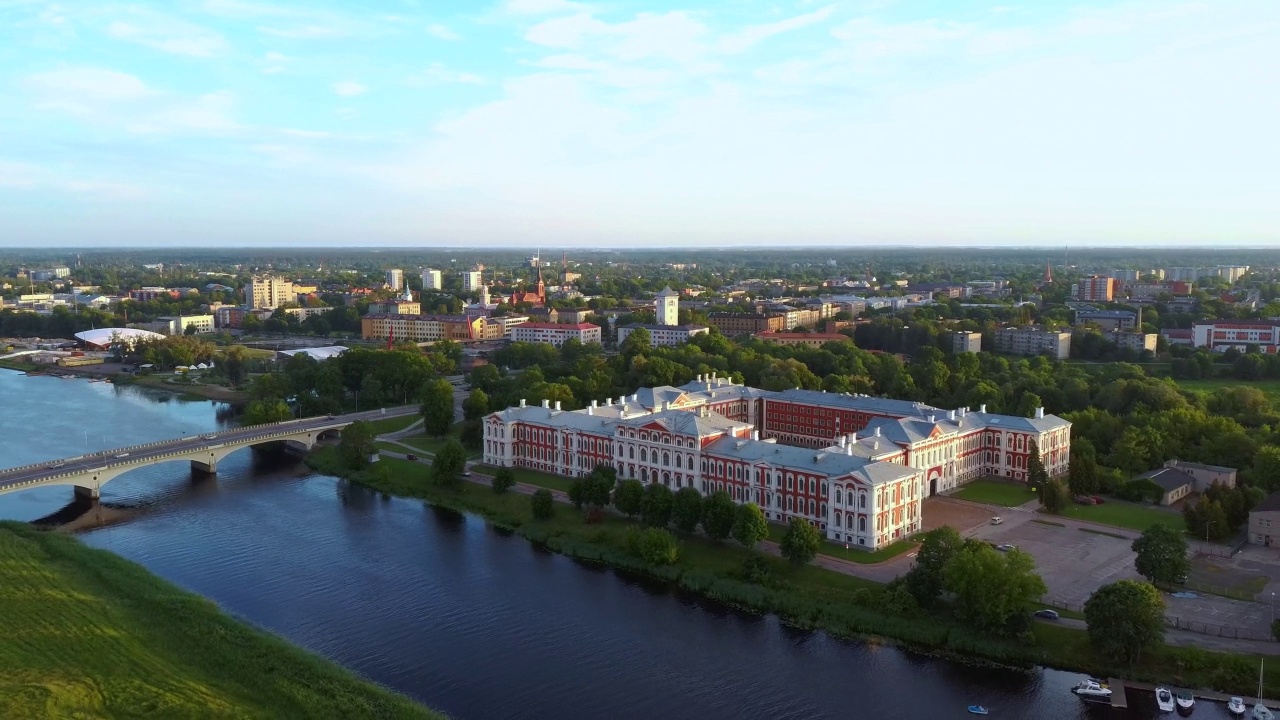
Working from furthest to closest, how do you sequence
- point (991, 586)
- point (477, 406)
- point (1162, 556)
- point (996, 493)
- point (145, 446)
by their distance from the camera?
point (477, 406)
point (145, 446)
point (996, 493)
point (1162, 556)
point (991, 586)

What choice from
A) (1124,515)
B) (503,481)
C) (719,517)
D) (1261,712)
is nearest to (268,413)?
(503,481)

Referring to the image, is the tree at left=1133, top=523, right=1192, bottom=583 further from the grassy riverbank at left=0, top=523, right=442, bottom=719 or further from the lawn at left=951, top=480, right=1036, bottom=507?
the grassy riverbank at left=0, top=523, right=442, bottom=719

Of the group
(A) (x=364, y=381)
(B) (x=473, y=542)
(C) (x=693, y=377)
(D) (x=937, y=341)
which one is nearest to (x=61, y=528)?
(B) (x=473, y=542)

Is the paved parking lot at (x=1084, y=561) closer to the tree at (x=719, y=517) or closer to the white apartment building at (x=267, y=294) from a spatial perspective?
the tree at (x=719, y=517)

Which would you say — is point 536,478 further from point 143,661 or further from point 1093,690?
point 1093,690

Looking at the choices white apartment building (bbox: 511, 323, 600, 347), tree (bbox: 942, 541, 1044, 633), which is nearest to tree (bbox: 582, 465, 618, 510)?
tree (bbox: 942, 541, 1044, 633)

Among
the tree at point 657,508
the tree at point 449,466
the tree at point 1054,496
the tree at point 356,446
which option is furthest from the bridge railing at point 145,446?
the tree at point 1054,496

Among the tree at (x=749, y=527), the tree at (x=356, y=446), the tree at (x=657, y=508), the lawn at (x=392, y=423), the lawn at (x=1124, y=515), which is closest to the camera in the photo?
the tree at (x=749, y=527)
